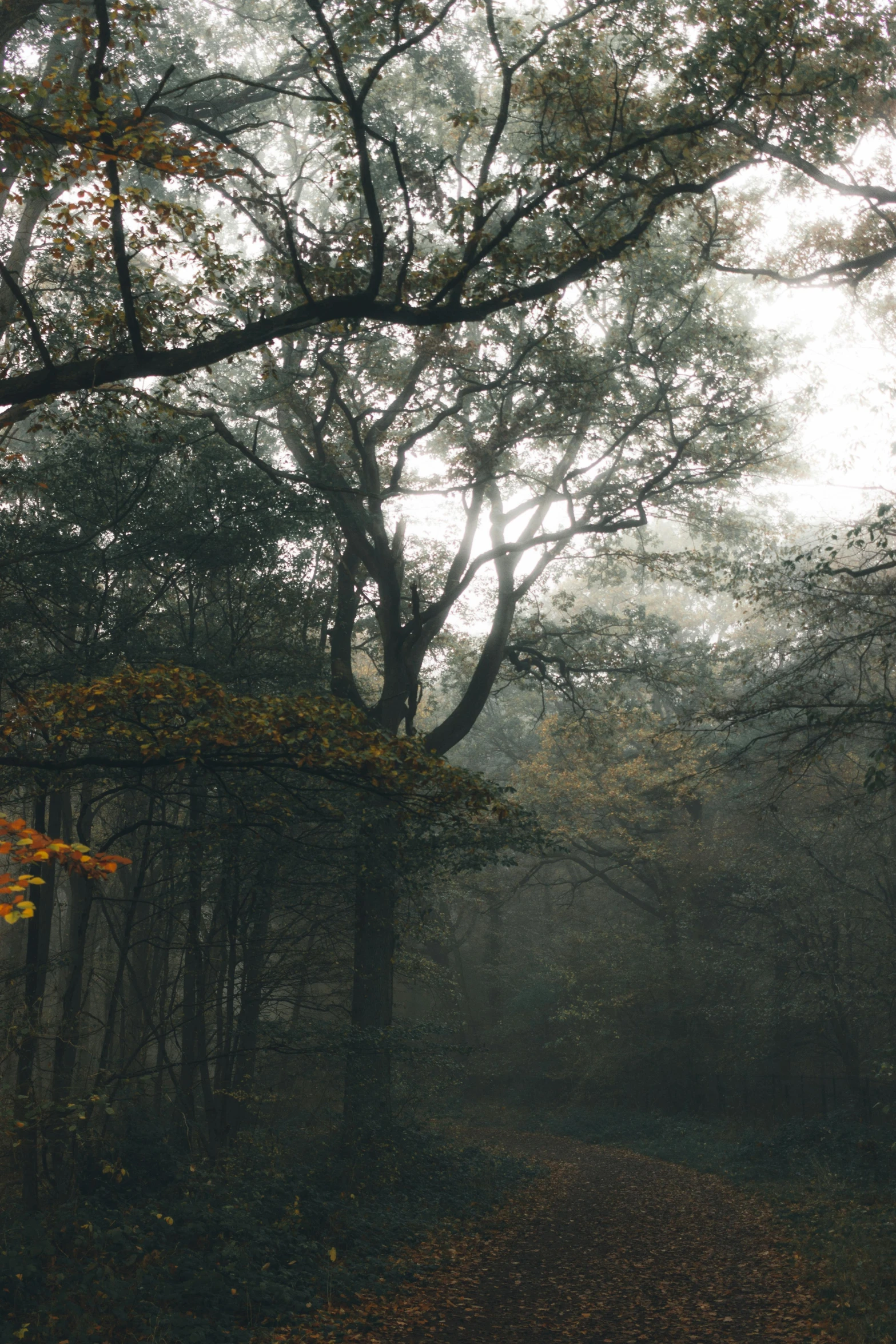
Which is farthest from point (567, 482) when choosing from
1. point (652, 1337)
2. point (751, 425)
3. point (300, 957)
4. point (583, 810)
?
point (652, 1337)

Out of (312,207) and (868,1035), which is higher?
(312,207)

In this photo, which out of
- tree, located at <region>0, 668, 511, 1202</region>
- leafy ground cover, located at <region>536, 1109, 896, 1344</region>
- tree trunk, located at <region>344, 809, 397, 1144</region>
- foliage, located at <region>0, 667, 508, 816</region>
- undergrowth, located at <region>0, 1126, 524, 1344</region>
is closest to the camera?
undergrowth, located at <region>0, 1126, 524, 1344</region>

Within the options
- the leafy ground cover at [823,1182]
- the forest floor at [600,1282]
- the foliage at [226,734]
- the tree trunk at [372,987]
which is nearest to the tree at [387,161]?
the foliage at [226,734]

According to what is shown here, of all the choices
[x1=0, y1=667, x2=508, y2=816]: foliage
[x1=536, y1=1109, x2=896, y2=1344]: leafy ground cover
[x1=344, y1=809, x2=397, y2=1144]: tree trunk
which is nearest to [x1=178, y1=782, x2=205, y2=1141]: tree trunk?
[x1=344, y1=809, x2=397, y2=1144]: tree trunk

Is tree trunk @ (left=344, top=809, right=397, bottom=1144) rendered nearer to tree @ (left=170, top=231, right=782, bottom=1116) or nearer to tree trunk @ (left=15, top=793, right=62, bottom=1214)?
tree @ (left=170, top=231, right=782, bottom=1116)

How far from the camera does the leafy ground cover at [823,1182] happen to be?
6.09 metres

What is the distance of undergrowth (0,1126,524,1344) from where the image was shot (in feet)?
16.3

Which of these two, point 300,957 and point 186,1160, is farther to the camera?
point 300,957

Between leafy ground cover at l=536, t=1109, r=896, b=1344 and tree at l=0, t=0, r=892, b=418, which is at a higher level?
tree at l=0, t=0, r=892, b=418

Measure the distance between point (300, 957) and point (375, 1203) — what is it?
328 centimetres

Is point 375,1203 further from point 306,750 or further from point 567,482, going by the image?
point 567,482

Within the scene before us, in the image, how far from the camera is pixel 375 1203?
28.0 feet

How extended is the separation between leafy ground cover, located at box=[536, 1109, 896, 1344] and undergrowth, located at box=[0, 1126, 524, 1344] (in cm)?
307

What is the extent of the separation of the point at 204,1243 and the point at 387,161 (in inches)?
458
